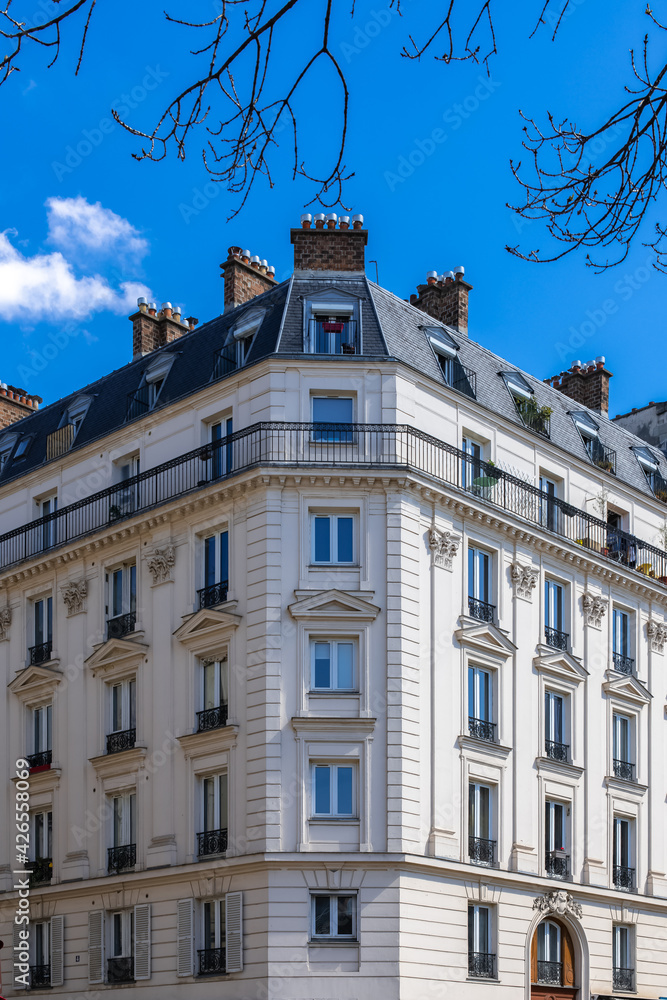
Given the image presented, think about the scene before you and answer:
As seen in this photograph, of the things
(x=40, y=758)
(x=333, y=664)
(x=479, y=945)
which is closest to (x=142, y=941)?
(x=40, y=758)

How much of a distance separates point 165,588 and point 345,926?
904cm

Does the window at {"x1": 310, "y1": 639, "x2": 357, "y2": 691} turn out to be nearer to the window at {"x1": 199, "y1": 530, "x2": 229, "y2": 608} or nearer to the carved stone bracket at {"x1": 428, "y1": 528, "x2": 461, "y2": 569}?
the window at {"x1": 199, "y1": 530, "x2": 229, "y2": 608}

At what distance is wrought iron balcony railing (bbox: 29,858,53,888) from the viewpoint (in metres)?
35.7

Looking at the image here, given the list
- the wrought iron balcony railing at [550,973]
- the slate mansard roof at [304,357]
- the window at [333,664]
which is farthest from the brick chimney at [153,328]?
the wrought iron balcony railing at [550,973]

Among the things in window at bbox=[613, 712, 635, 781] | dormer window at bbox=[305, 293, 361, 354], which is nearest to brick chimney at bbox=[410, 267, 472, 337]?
dormer window at bbox=[305, 293, 361, 354]

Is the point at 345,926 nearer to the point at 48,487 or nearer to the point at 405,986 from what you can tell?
the point at 405,986

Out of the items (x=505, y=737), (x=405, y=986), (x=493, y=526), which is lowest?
(x=405, y=986)

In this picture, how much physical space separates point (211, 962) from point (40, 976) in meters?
6.08

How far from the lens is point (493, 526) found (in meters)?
35.4

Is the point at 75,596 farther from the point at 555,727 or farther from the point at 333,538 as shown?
the point at 555,727

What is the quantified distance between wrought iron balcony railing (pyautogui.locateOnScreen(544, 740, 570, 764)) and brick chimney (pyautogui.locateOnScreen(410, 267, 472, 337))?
11601mm

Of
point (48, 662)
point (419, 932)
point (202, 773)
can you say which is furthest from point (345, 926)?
point (48, 662)

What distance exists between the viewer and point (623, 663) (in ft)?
130

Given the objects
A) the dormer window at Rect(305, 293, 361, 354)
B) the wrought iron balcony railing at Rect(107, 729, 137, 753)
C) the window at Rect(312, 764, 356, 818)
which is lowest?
the window at Rect(312, 764, 356, 818)
